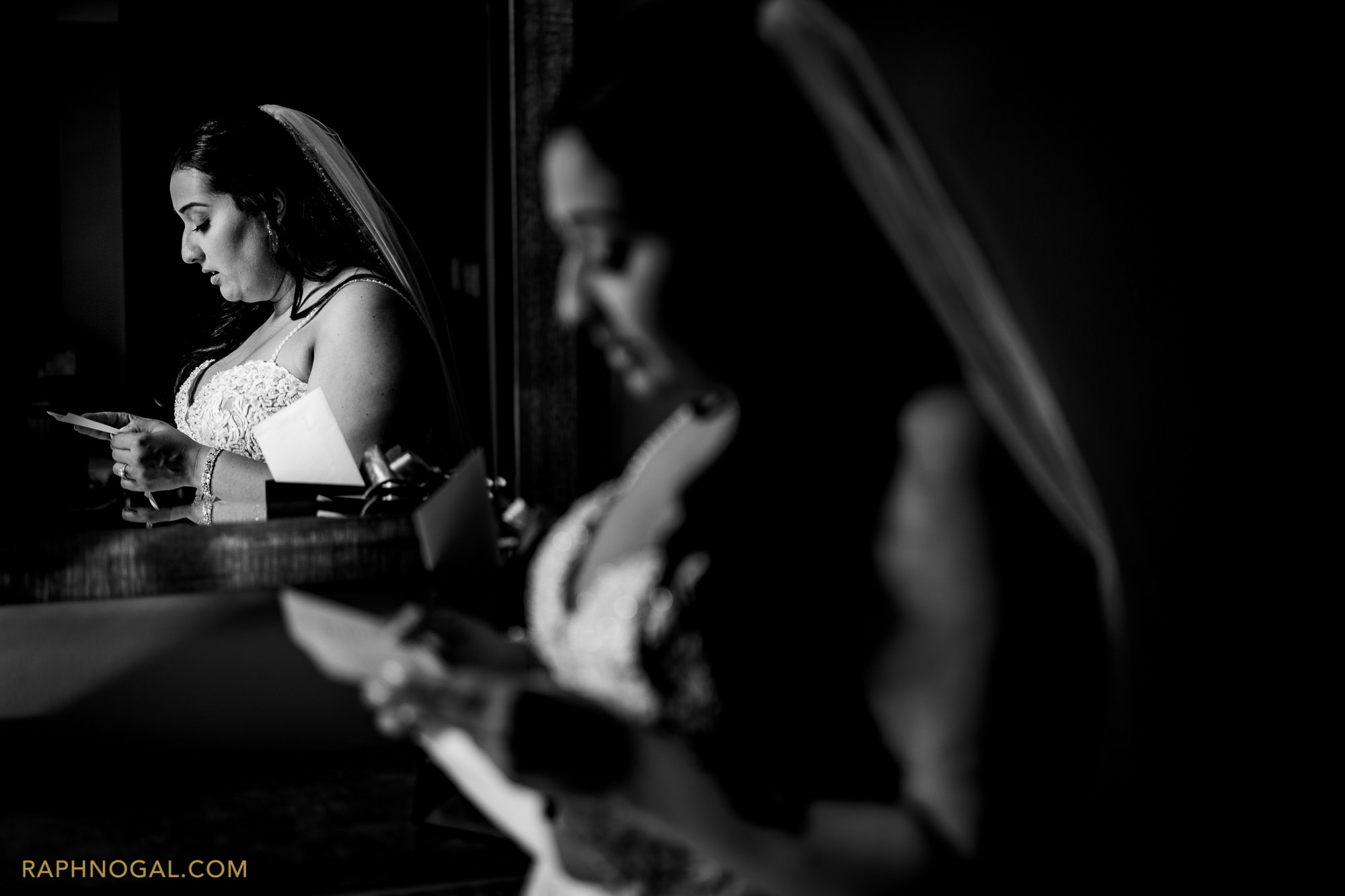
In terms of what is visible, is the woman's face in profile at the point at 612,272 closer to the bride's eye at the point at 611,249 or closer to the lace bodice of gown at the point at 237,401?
the bride's eye at the point at 611,249

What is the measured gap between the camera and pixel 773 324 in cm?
62

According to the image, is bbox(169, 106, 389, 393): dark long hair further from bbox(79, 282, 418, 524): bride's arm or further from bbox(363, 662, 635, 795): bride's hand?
bbox(363, 662, 635, 795): bride's hand

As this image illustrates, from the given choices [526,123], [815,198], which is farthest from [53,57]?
[815,198]

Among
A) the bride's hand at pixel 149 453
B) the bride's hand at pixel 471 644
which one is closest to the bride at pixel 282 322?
the bride's hand at pixel 149 453

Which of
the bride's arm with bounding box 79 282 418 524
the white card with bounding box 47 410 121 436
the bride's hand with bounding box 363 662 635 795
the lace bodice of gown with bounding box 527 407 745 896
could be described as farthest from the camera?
the bride's arm with bounding box 79 282 418 524

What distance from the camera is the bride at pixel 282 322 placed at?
1.07m

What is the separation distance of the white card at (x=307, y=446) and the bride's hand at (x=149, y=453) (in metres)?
0.08

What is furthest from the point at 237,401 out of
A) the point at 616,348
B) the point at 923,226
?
the point at 923,226

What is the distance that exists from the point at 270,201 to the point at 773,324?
730mm

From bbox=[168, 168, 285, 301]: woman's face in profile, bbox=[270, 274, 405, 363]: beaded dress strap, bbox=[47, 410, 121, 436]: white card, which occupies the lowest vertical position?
bbox=[47, 410, 121, 436]: white card

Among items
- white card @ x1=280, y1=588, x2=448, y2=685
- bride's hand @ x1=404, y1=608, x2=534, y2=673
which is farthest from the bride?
white card @ x1=280, y1=588, x2=448, y2=685

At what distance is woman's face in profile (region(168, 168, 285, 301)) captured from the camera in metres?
1.06

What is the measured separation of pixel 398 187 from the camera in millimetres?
1118

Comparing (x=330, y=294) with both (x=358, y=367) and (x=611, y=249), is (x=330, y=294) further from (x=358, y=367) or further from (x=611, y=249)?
(x=611, y=249)
